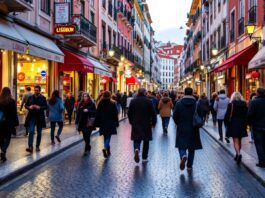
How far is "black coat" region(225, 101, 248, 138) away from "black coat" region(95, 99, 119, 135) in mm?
2981

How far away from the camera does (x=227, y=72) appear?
1282 inches

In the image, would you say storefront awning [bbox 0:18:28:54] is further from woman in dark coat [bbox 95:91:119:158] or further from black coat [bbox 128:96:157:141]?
black coat [bbox 128:96:157:141]

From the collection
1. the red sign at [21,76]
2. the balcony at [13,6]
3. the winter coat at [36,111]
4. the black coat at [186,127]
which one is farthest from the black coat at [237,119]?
the red sign at [21,76]

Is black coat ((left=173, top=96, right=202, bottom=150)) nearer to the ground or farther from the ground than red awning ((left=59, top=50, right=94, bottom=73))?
nearer to the ground

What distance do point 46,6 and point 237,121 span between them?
1309 centimetres

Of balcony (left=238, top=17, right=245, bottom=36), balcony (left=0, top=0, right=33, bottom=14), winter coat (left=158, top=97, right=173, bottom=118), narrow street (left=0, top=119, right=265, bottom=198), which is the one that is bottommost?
narrow street (left=0, top=119, right=265, bottom=198)

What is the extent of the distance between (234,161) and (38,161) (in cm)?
488

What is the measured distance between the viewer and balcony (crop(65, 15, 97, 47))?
2388 centimetres

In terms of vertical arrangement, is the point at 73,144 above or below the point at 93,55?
below

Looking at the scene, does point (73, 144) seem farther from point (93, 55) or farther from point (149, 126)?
point (93, 55)

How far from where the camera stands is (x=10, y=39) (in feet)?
45.8

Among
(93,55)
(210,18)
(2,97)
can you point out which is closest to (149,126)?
(2,97)

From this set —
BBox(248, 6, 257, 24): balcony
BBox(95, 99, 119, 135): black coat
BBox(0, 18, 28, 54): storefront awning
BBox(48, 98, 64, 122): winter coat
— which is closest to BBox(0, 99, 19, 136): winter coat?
BBox(95, 99, 119, 135): black coat

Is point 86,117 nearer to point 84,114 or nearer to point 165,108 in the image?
point 84,114
